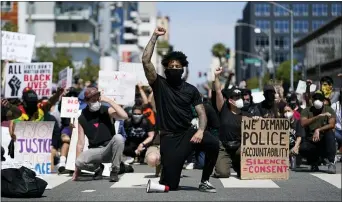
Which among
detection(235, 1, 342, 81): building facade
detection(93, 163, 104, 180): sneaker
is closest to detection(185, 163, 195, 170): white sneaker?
detection(93, 163, 104, 180): sneaker

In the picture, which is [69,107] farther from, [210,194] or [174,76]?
[210,194]

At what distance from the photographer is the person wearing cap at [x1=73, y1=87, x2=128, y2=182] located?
1501 centimetres

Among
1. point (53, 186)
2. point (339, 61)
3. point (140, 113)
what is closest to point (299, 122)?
point (140, 113)

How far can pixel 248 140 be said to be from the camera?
15.5m

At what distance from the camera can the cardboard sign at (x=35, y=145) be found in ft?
53.1

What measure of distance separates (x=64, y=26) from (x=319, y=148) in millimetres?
77344

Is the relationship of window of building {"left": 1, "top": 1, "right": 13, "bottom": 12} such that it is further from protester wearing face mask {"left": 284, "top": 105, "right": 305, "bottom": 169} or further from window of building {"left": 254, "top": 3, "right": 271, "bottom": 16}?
window of building {"left": 254, "top": 3, "right": 271, "bottom": 16}

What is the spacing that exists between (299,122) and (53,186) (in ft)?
19.5

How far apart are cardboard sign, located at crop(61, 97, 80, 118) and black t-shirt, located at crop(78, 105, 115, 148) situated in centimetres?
309

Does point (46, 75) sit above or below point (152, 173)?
above

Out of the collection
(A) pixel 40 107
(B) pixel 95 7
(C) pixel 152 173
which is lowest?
(C) pixel 152 173

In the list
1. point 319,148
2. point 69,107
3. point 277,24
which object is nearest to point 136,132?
point 69,107

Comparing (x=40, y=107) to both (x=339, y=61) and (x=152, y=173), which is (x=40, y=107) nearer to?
(x=152, y=173)

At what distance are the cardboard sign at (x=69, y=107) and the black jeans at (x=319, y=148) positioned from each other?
4.30m
